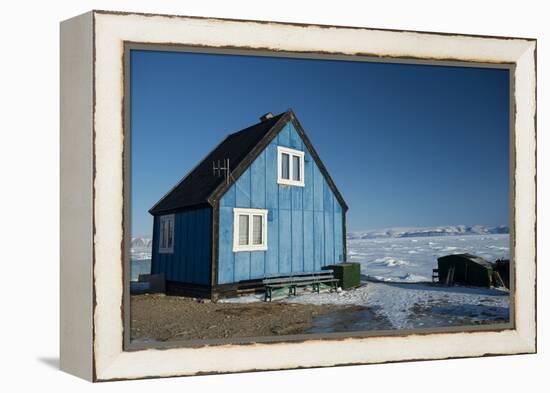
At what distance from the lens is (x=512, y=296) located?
1242 centimetres

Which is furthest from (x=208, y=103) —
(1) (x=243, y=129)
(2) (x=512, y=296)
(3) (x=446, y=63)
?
(2) (x=512, y=296)

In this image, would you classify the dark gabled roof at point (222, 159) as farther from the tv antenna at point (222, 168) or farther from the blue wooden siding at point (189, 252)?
the blue wooden siding at point (189, 252)

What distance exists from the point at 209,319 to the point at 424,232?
3488mm

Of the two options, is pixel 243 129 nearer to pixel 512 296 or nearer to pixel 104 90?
pixel 104 90

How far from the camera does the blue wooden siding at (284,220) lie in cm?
1118

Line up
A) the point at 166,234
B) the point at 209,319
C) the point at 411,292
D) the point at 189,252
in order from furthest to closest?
the point at 411,292 < the point at 189,252 < the point at 166,234 < the point at 209,319

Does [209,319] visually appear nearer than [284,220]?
Yes

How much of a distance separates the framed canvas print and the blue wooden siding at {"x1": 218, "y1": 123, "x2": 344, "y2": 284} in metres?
0.03

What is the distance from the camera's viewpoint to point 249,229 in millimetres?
11281

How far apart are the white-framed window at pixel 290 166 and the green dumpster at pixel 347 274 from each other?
4.35 feet

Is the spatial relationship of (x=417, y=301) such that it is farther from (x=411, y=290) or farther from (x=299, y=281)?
(x=299, y=281)

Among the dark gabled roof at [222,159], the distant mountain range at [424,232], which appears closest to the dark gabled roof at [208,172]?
the dark gabled roof at [222,159]

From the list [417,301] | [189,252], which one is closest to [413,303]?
[417,301]

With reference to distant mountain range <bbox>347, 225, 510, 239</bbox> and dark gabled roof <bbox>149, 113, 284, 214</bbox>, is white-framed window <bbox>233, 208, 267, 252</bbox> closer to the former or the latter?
dark gabled roof <bbox>149, 113, 284, 214</bbox>
